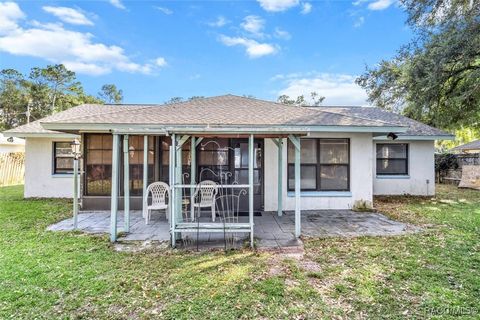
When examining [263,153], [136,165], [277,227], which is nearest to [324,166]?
[263,153]

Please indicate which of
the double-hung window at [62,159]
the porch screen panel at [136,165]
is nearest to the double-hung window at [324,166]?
the porch screen panel at [136,165]

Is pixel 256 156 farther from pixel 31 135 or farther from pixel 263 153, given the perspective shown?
pixel 31 135

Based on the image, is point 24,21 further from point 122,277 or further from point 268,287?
point 268,287

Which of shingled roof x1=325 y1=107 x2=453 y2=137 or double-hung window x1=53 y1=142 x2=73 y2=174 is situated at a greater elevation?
shingled roof x1=325 y1=107 x2=453 y2=137

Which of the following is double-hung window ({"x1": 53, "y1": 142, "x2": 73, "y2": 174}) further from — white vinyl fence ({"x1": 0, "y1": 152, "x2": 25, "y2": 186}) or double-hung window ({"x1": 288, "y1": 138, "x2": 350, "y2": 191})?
double-hung window ({"x1": 288, "y1": 138, "x2": 350, "y2": 191})

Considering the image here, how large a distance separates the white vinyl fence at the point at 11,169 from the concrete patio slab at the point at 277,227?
34.6ft

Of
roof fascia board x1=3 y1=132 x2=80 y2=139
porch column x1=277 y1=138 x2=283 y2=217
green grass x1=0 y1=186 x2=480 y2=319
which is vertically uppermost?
roof fascia board x1=3 y1=132 x2=80 y2=139

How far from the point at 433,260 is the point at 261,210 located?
4.65m

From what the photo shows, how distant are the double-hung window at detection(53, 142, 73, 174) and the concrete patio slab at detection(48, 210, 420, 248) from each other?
12.6ft

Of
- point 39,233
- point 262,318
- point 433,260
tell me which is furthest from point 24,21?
point 433,260

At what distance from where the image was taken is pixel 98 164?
8.79 meters

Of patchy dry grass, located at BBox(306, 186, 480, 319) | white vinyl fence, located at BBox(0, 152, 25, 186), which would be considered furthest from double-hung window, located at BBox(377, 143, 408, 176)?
white vinyl fence, located at BBox(0, 152, 25, 186)

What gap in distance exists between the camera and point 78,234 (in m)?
6.11

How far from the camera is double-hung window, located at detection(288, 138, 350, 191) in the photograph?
8688 millimetres
